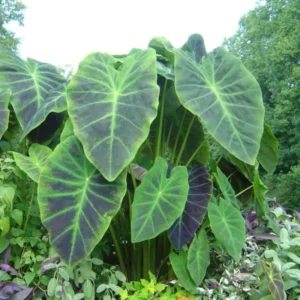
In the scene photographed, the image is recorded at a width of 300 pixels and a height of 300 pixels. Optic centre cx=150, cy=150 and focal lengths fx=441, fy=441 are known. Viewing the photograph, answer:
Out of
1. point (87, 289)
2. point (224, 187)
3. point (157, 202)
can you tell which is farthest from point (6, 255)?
point (224, 187)

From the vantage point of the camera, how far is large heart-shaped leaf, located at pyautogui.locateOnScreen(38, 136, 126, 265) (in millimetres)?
1181

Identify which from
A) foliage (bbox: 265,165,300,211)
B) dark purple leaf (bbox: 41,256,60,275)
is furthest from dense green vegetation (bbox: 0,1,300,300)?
foliage (bbox: 265,165,300,211)

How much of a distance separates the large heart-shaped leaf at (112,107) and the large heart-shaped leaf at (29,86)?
0.58ft

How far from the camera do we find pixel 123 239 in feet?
5.31

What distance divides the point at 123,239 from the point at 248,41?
8703mm

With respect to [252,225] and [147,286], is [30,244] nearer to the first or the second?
[147,286]

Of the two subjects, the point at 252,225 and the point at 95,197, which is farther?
the point at 252,225

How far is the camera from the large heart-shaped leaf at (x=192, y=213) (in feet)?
4.49

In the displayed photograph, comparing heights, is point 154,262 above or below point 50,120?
below

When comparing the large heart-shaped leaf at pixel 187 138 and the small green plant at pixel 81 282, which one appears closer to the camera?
the small green plant at pixel 81 282

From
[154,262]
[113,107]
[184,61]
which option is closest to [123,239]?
[154,262]

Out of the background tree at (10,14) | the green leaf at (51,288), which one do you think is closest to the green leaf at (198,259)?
the green leaf at (51,288)

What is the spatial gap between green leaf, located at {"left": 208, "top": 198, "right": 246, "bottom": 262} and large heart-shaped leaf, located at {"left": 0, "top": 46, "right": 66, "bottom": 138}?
24.2 inches

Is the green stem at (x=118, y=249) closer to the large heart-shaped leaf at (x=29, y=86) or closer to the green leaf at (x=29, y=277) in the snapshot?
the green leaf at (x=29, y=277)
